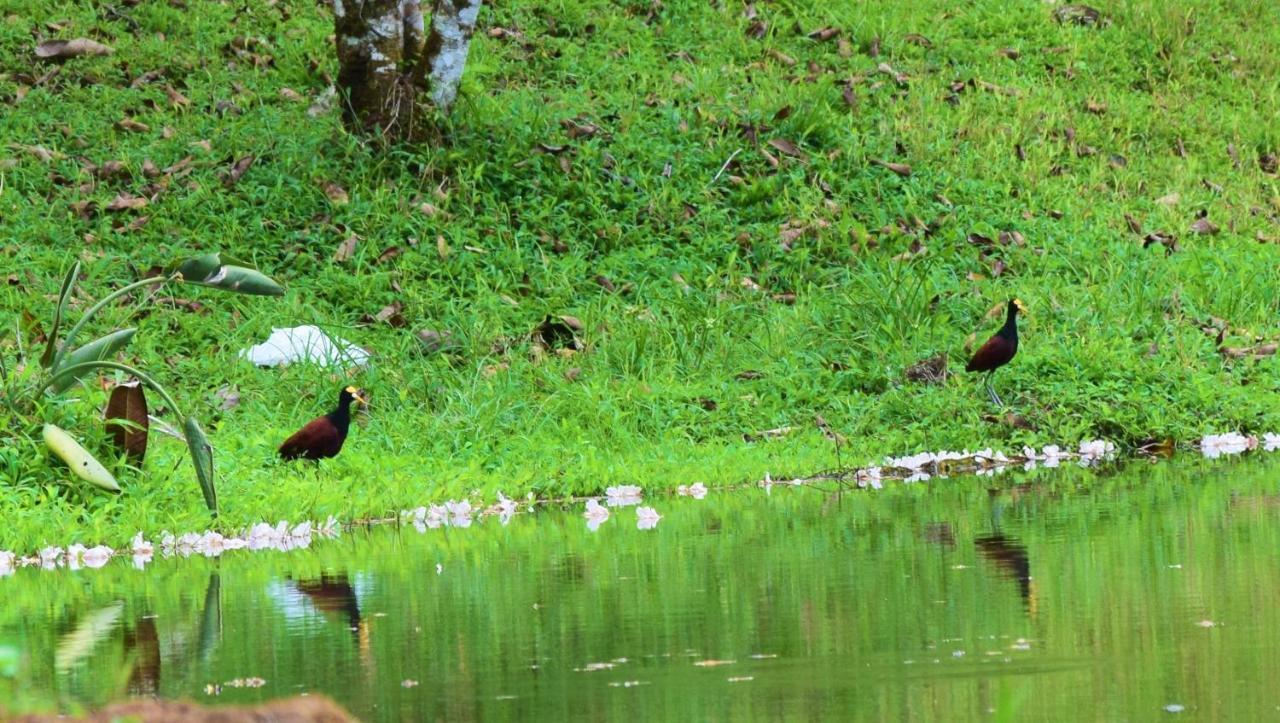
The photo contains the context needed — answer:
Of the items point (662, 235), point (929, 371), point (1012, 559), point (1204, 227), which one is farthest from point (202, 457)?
point (1204, 227)

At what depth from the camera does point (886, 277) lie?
48.7 feet

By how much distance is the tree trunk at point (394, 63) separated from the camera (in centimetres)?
1655

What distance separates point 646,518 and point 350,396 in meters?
2.32

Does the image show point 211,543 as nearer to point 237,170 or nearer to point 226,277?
point 226,277

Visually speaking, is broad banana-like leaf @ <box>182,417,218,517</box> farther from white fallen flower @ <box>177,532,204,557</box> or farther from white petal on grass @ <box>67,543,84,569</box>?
white petal on grass @ <box>67,543,84,569</box>

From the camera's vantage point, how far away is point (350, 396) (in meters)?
11.3

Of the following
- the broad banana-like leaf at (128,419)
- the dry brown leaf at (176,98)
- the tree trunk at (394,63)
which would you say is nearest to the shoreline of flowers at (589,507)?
the broad banana-like leaf at (128,419)

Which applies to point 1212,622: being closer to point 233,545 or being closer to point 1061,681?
point 1061,681

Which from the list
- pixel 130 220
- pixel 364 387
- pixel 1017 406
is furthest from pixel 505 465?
pixel 130 220

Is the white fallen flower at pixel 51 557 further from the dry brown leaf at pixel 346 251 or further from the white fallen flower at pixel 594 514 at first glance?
the dry brown leaf at pixel 346 251

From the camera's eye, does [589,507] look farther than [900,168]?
No

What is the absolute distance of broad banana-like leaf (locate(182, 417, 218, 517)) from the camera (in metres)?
8.95

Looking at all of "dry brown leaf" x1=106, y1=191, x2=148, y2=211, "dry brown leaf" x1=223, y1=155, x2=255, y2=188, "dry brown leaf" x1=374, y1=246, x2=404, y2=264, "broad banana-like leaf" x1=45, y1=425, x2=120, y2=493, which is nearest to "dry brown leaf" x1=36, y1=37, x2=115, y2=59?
"dry brown leaf" x1=223, y1=155, x2=255, y2=188

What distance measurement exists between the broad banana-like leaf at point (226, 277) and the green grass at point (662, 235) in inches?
41.6
